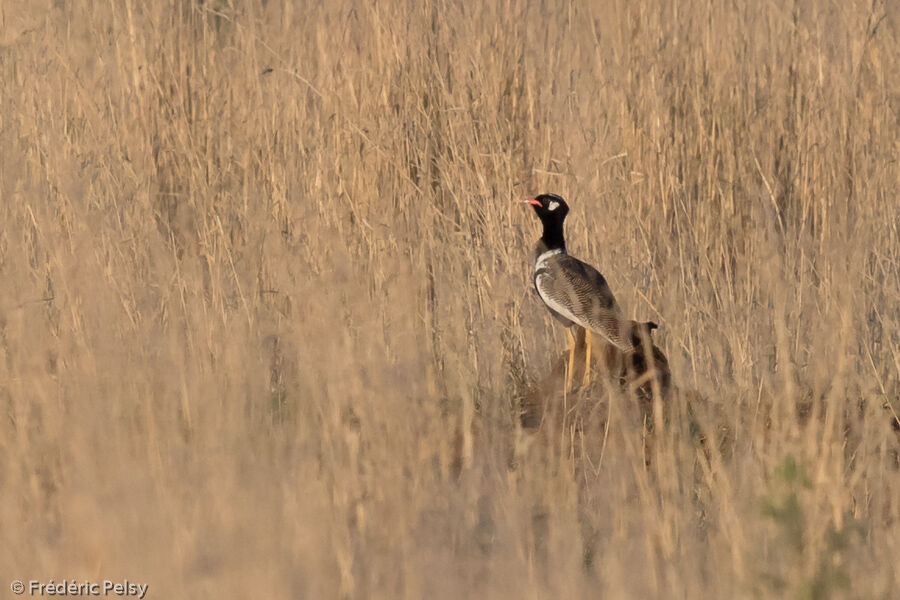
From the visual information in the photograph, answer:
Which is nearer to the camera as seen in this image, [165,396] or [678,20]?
[165,396]

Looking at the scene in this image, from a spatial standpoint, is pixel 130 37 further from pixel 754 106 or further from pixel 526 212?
pixel 754 106

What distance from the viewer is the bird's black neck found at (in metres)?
3.49

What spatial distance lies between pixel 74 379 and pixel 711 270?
199 cm

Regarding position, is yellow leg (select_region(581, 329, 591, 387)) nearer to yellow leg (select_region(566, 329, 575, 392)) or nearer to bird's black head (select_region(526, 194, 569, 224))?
yellow leg (select_region(566, 329, 575, 392))

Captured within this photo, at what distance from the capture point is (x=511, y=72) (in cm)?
428

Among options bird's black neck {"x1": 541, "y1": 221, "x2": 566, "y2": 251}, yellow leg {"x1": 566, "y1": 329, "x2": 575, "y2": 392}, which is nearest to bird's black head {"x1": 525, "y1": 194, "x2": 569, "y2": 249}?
bird's black neck {"x1": 541, "y1": 221, "x2": 566, "y2": 251}

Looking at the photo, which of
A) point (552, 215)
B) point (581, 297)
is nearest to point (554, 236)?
point (552, 215)

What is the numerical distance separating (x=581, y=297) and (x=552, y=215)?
1.29ft

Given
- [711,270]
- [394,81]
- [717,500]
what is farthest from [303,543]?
[394,81]

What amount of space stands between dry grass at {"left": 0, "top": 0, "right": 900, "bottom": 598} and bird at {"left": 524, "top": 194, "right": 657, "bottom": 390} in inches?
6.5

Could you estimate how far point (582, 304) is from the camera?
10.4 feet

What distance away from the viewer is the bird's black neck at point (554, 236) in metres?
3.49

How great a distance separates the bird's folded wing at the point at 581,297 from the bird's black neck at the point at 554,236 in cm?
12

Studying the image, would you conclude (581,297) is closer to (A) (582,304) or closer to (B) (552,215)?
(A) (582,304)
